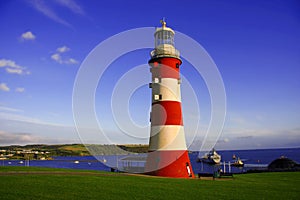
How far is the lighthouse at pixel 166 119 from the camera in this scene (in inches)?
766

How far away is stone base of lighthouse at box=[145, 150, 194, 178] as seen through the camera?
63.5 feet

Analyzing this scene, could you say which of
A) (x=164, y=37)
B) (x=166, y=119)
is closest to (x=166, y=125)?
(x=166, y=119)

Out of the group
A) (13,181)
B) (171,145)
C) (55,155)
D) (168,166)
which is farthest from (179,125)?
(55,155)

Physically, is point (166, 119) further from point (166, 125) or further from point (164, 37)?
point (164, 37)

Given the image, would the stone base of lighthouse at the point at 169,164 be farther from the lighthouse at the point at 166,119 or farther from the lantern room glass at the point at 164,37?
the lantern room glass at the point at 164,37

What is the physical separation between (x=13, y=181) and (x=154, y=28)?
15875 mm

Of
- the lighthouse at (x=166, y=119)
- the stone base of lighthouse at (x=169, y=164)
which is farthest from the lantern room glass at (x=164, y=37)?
the stone base of lighthouse at (x=169, y=164)

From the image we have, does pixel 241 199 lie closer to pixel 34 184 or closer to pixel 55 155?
pixel 34 184

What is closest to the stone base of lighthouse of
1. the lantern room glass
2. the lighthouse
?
the lighthouse

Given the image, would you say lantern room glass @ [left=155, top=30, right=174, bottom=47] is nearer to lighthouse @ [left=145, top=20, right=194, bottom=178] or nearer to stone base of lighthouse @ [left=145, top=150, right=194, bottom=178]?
lighthouse @ [left=145, top=20, right=194, bottom=178]

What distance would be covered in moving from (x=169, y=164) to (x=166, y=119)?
351cm

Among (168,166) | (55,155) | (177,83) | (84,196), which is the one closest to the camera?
(84,196)

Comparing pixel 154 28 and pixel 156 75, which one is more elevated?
pixel 154 28

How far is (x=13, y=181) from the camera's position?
1236cm
